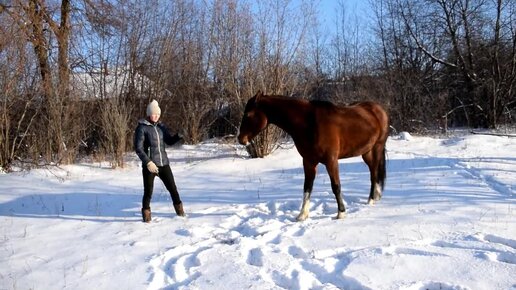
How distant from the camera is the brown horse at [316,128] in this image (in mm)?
5605

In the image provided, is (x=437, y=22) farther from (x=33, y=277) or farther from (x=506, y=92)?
(x=33, y=277)

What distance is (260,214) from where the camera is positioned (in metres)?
6.05

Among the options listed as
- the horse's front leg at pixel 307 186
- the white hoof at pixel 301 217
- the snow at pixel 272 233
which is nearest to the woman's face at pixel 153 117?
the snow at pixel 272 233

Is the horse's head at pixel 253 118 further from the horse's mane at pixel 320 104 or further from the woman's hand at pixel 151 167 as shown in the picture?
the woman's hand at pixel 151 167

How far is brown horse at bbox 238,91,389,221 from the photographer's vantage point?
561 centimetres

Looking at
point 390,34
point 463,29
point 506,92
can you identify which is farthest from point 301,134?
point 390,34

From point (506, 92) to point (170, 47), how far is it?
622 inches

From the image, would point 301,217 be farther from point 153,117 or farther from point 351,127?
point 153,117

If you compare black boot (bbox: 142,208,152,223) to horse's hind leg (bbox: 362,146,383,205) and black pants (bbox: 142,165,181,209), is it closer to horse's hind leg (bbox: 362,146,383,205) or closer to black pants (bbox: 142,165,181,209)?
black pants (bbox: 142,165,181,209)

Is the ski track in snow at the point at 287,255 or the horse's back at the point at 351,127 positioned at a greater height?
the horse's back at the point at 351,127

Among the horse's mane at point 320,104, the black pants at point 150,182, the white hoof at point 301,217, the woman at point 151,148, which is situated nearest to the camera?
the white hoof at point 301,217

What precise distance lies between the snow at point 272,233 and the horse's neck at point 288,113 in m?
1.22

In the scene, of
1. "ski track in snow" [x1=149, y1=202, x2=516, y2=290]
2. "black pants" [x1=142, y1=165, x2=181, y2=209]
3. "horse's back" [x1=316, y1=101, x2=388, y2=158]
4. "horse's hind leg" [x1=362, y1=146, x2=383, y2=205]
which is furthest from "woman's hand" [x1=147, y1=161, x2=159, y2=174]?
"horse's hind leg" [x1=362, y1=146, x2=383, y2=205]

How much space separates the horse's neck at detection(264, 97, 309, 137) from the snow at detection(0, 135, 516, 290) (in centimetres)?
122
